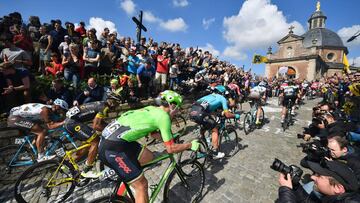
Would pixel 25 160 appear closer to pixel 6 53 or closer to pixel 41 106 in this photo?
pixel 41 106

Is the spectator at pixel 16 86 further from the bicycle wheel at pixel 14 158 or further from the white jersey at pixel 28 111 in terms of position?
the bicycle wheel at pixel 14 158

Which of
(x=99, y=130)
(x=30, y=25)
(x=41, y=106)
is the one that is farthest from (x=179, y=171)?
(x=30, y=25)

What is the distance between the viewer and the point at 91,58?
22.6 ft

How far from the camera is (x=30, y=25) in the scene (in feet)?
25.2

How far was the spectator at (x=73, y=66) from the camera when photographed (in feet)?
19.9

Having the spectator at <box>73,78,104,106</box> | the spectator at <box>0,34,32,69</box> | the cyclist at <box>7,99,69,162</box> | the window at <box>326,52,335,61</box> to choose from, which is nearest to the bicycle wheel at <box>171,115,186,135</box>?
the spectator at <box>73,78,104,106</box>

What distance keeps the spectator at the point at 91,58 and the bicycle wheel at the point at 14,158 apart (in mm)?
3401

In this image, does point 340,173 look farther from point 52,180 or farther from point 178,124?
point 178,124

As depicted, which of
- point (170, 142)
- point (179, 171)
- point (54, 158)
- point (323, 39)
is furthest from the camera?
point (323, 39)

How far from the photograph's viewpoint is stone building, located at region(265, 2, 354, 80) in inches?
1748

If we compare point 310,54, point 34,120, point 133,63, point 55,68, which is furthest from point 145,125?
point 310,54

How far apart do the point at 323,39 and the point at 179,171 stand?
71822 mm

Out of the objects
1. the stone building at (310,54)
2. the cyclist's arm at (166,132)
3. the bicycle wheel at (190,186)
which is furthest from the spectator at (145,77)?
the stone building at (310,54)

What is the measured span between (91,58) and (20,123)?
3.63 m
